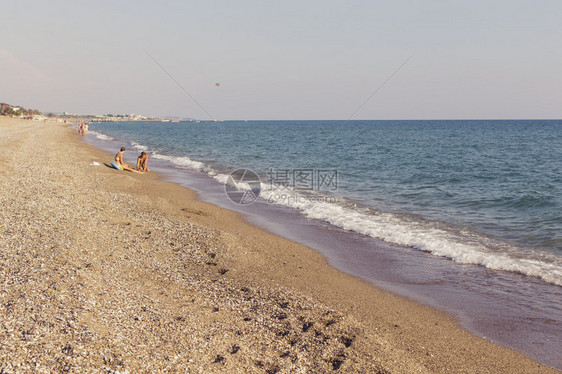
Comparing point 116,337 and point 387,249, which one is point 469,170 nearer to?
point 387,249

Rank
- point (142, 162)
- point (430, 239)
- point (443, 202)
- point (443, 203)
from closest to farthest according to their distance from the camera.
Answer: point (430, 239)
point (443, 203)
point (443, 202)
point (142, 162)

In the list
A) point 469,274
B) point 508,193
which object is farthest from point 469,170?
point 469,274

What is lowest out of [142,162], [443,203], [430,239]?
[430,239]

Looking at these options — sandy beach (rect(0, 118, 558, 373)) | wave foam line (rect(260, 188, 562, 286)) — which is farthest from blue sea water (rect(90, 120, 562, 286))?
sandy beach (rect(0, 118, 558, 373))

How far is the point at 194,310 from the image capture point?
665 cm

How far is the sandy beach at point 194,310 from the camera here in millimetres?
5129

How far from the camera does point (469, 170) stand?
2941 centimetres

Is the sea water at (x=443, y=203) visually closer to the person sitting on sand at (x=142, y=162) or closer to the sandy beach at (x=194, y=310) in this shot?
the sandy beach at (x=194, y=310)

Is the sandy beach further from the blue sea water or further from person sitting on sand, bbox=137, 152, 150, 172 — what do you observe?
person sitting on sand, bbox=137, 152, 150, 172

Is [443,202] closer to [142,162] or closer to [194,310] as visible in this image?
[194,310]

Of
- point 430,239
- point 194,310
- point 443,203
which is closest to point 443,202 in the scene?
point 443,203

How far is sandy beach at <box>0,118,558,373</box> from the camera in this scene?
5.13 meters

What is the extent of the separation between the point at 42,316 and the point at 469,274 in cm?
902

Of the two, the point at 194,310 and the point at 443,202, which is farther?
the point at 443,202
